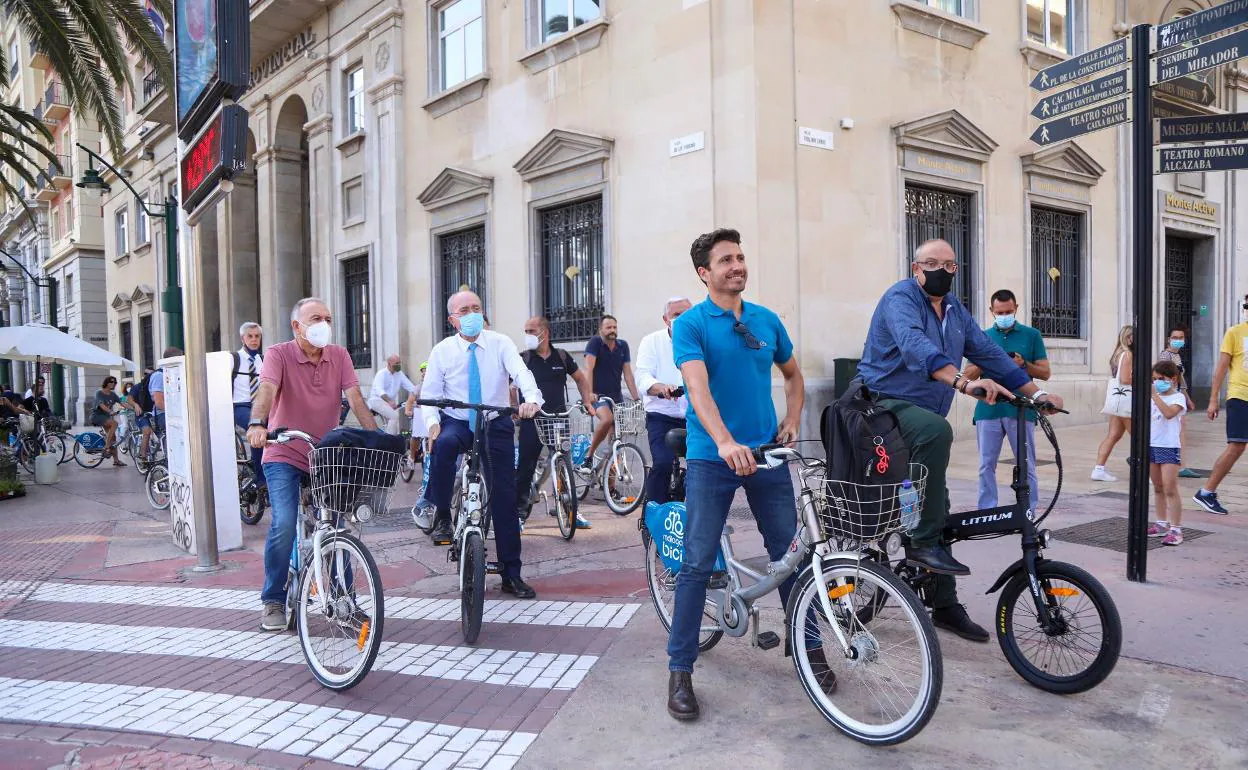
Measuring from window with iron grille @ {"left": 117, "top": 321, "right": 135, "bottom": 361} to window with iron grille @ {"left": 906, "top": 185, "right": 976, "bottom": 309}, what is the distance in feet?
94.3

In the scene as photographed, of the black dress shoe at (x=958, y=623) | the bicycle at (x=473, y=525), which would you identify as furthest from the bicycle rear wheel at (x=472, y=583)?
the black dress shoe at (x=958, y=623)

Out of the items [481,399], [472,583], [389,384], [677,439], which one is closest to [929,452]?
[677,439]

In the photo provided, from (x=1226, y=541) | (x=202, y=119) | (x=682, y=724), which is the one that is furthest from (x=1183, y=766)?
(x=202, y=119)

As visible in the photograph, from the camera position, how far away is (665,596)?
14.5 ft

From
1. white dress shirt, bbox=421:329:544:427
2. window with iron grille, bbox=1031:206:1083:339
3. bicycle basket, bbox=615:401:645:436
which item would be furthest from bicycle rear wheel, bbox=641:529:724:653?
window with iron grille, bbox=1031:206:1083:339

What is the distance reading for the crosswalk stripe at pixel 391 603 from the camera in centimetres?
476

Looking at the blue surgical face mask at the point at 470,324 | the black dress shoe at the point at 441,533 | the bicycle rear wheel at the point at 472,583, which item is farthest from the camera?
the black dress shoe at the point at 441,533

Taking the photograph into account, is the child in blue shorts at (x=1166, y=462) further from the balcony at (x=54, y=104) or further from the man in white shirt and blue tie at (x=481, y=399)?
the balcony at (x=54, y=104)

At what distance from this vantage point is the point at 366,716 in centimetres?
352

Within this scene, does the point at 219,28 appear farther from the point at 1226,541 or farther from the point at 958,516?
the point at 1226,541

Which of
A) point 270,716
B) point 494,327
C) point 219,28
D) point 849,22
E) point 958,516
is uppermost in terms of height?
point 849,22

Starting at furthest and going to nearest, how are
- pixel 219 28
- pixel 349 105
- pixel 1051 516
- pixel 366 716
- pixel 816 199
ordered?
pixel 349 105 → pixel 816 199 → pixel 1051 516 → pixel 219 28 → pixel 366 716

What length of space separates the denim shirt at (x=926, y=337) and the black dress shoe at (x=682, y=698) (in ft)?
5.11

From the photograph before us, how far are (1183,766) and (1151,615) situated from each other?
1.77 meters
